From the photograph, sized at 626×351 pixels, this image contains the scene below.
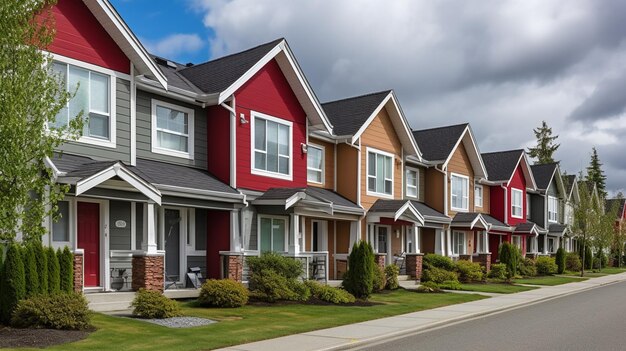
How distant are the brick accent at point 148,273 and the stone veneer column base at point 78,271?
2.14 meters

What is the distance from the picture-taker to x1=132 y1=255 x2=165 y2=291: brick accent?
1711cm

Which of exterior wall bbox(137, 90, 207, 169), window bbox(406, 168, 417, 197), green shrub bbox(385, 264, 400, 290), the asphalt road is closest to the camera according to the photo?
the asphalt road

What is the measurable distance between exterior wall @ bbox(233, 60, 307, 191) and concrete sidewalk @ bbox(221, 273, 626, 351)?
277 inches

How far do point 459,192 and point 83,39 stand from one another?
25840 mm

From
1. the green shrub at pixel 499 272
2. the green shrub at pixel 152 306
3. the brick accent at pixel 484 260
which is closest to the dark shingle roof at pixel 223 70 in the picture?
the green shrub at pixel 152 306

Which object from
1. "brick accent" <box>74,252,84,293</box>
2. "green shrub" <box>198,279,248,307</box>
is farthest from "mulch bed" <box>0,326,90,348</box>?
"green shrub" <box>198,279,248,307</box>

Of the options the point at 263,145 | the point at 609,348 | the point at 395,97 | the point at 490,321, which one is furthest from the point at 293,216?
the point at 609,348

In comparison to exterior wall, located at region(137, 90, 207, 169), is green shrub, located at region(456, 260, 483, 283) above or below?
below

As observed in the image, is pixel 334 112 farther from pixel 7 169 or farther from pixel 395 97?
pixel 7 169

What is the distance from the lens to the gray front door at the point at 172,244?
20.2 m

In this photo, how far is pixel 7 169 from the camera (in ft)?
37.6

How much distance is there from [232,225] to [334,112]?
11739 mm

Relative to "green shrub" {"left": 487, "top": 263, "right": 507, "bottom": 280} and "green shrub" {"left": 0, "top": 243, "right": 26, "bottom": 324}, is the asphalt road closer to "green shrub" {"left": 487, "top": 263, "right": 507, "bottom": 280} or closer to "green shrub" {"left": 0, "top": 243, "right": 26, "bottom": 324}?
"green shrub" {"left": 0, "top": 243, "right": 26, "bottom": 324}

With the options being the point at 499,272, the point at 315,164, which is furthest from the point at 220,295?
the point at 499,272
